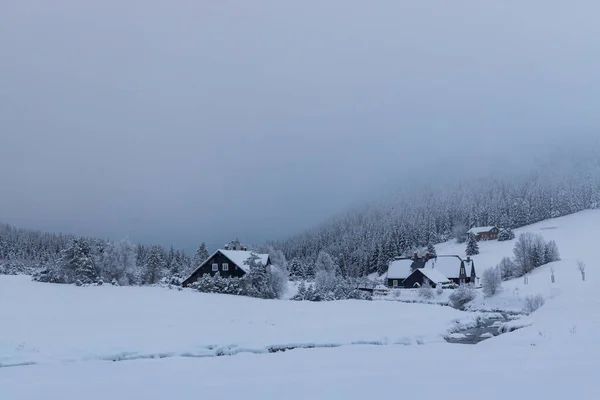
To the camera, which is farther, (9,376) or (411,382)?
(9,376)

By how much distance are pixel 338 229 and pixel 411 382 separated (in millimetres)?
189307

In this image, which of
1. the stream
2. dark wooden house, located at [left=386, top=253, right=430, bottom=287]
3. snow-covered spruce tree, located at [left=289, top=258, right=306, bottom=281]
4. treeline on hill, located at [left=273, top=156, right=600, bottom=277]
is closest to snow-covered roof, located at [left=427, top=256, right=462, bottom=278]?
dark wooden house, located at [left=386, top=253, right=430, bottom=287]

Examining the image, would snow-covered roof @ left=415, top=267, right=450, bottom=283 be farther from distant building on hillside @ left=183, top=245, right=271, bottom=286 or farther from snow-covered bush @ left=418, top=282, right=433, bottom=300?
distant building on hillside @ left=183, top=245, right=271, bottom=286

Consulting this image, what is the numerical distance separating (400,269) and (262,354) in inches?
2898

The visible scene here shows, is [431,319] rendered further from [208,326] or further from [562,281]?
[562,281]

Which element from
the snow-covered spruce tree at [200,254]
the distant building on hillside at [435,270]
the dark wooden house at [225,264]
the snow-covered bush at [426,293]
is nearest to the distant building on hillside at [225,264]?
the dark wooden house at [225,264]

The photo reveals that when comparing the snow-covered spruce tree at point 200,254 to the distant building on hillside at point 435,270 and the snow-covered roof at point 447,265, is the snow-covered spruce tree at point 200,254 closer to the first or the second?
the distant building on hillside at point 435,270

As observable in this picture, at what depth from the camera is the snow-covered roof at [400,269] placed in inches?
3317

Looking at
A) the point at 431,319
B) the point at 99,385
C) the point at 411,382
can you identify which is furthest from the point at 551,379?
the point at 431,319

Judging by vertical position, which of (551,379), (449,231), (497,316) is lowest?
(497,316)

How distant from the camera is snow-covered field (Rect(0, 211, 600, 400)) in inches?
343

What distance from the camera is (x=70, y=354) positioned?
619 inches

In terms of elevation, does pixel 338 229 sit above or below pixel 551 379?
above

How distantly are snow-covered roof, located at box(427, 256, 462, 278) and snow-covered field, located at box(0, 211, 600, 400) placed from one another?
5354cm
